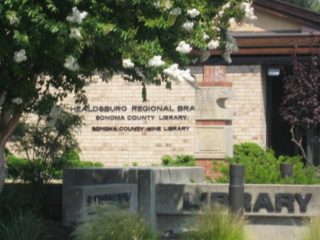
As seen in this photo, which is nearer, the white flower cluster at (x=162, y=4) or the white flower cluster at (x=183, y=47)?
the white flower cluster at (x=162, y=4)

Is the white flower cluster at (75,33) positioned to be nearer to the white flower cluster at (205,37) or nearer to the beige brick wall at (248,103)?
the white flower cluster at (205,37)

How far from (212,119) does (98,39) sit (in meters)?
9.70

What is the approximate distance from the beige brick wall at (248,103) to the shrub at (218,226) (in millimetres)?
12394

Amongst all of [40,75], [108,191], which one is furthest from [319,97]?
[40,75]

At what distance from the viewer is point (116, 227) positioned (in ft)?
33.1

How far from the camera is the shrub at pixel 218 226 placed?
34.3 feet

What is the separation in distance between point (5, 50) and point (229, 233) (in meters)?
3.68

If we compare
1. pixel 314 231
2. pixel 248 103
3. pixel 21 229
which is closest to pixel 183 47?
pixel 314 231

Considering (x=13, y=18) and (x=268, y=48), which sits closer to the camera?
(x=13, y=18)

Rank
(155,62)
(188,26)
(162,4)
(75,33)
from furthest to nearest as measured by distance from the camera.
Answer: (188,26)
(162,4)
(155,62)
(75,33)

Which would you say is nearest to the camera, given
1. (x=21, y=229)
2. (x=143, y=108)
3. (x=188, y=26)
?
(x=188, y=26)

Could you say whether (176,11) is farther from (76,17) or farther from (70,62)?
(70,62)

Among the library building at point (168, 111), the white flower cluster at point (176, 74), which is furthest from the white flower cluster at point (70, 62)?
the library building at point (168, 111)

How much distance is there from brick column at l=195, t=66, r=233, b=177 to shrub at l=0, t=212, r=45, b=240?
7238mm
